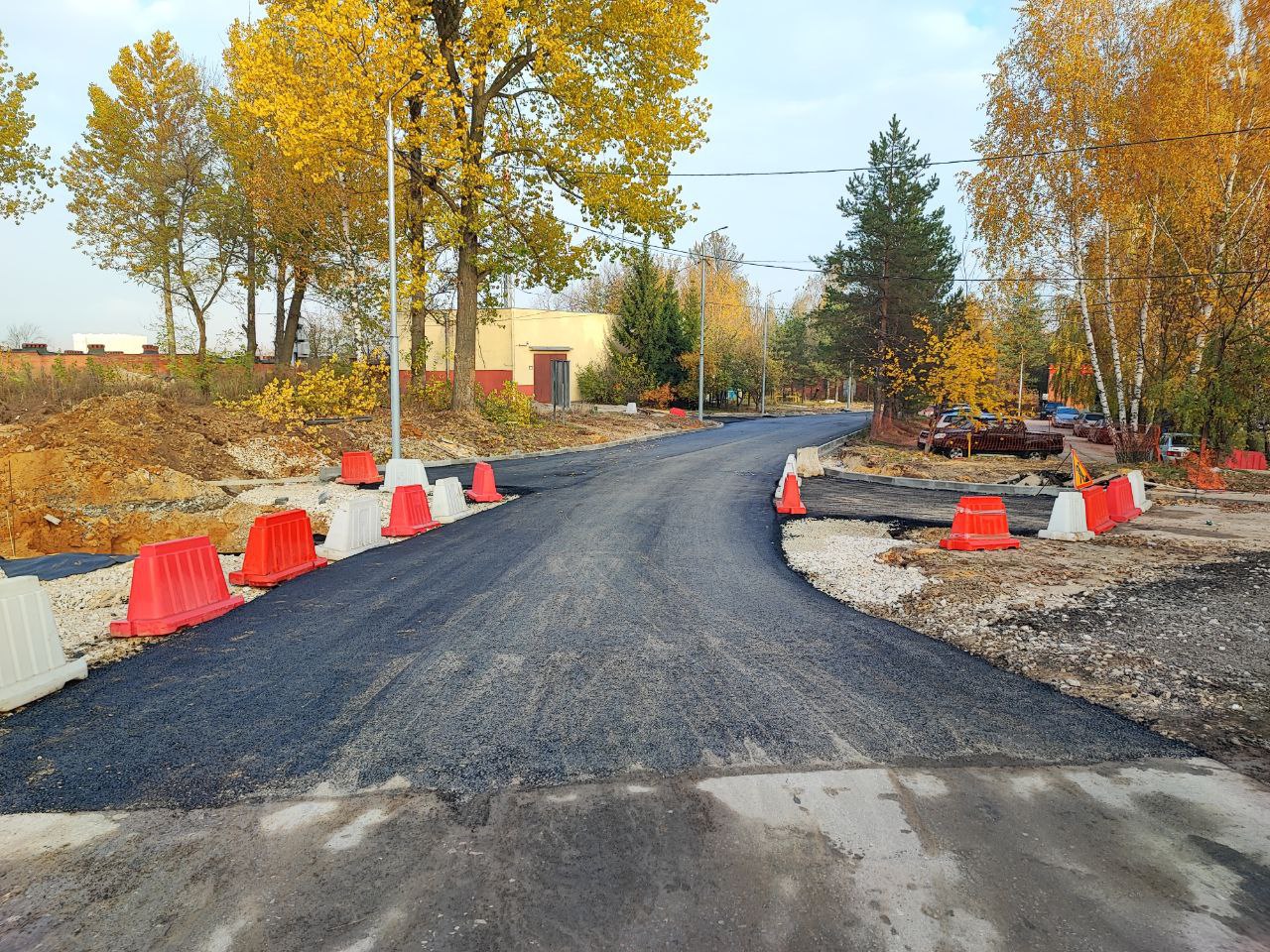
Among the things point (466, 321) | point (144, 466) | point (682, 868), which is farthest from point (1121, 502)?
point (466, 321)

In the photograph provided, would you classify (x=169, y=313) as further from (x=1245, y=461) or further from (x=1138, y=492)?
(x=1245, y=461)

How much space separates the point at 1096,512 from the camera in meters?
10.5

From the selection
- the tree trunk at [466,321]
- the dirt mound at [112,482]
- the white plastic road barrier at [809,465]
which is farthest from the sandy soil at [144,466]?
the white plastic road barrier at [809,465]

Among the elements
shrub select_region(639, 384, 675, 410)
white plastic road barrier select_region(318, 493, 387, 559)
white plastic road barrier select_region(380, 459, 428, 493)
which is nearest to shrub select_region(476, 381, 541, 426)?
white plastic road barrier select_region(380, 459, 428, 493)

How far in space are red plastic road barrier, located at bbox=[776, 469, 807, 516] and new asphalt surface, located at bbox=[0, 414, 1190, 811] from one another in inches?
184

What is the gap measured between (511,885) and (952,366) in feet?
72.4

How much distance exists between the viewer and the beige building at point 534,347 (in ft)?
154

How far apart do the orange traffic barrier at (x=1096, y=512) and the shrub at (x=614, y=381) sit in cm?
3452

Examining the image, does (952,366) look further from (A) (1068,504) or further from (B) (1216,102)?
(A) (1068,504)

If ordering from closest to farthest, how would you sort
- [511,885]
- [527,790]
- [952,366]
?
1. [511,885]
2. [527,790]
3. [952,366]

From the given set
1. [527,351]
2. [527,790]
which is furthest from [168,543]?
[527,351]

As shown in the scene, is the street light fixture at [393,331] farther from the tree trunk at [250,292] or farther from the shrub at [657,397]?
the shrub at [657,397]

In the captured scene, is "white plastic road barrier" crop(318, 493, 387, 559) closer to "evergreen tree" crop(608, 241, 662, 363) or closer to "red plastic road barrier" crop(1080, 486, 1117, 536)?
"red plastic road barrier" crop(1080, 486, 1117, 536)

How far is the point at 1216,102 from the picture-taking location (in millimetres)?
17719
